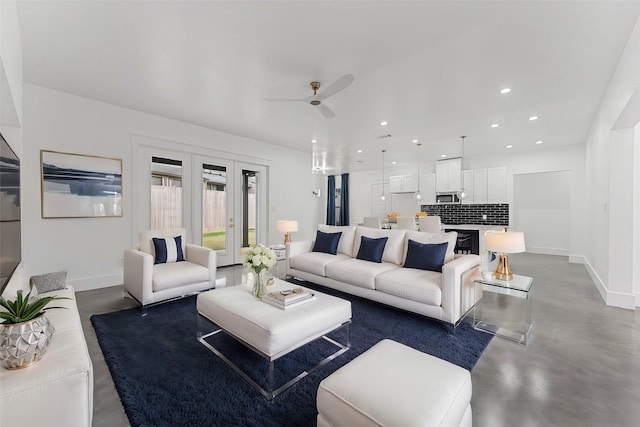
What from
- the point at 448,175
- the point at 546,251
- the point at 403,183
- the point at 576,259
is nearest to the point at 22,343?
the point at 448,175

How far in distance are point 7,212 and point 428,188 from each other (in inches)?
338

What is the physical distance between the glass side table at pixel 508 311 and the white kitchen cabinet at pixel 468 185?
4.52m

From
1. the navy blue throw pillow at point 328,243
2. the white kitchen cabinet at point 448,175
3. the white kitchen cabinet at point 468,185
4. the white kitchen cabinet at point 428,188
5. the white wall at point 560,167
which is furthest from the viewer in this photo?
the white kitchen cabinet at point 428,188

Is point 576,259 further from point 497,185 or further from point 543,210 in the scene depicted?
point 497,185

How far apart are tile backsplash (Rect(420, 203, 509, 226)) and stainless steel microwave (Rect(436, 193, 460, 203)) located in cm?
38

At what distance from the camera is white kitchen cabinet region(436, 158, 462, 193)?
7848mm

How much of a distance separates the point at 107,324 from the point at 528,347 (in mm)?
3981

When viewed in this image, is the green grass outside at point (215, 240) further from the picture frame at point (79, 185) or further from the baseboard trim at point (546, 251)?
the baseboard trim at point (546, 251)

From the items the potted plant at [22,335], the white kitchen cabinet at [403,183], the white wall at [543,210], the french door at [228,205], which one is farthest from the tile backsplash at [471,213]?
the potted plant at [22,335]

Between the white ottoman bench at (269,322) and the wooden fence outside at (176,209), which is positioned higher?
the wooden fence outside at (176,209)

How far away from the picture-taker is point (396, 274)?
10.5 ft

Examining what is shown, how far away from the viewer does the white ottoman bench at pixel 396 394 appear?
111 centimetres

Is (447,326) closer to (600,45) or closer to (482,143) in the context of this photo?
(600,45)

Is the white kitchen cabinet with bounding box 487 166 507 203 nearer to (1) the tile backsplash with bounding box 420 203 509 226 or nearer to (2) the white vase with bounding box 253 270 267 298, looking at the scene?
(1) the tile backsplash with bounding box 420 203 509 226
